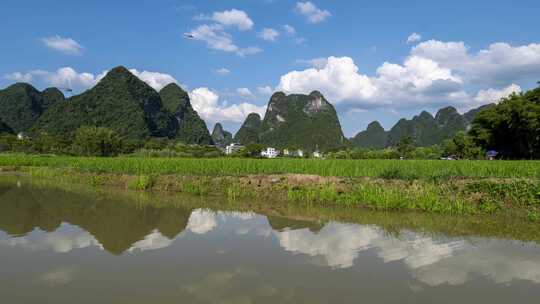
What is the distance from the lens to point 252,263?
16.5ft

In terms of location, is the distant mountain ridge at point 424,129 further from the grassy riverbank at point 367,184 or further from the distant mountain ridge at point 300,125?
the grassy riverbank at point 367,184

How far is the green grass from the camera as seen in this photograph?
12023mm

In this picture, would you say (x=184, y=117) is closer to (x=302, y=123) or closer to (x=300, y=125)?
(x=300, y=125)

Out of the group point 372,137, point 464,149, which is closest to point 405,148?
point 464,149

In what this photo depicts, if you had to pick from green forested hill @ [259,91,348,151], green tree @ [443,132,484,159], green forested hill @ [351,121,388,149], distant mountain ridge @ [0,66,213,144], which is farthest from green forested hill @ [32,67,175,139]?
green forested hill @ [351,121,388,149]

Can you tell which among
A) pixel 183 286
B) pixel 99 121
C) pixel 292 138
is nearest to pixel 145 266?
pixel 183 286

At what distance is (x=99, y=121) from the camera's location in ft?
240

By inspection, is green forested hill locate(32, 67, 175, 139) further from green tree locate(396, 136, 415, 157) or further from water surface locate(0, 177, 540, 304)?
water surface locate(0, 177, 540, 304)

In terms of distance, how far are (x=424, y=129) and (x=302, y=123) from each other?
A: 40931 millimetres

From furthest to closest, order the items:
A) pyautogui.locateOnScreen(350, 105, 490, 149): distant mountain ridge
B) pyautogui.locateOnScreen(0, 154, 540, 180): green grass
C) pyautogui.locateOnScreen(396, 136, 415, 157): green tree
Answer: pyautogui.locateOnScreen(350, 105, 490, 149): distant mountain ridge → pyautogui.locateOnScreen(396, 136, 415, 157): green tree → pyautogui.locateOnScreen(0, 154, 540, 180): green grass

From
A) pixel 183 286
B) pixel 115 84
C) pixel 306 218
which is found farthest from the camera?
pixel 115 84

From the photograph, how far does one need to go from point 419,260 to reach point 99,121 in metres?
77.1

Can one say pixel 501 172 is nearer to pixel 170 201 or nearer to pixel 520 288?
pixel 520 288

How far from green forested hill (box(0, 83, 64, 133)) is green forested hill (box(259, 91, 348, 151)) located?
56.4 metres
